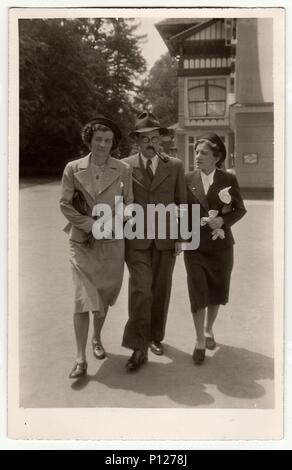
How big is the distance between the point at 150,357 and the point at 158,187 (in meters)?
1.33

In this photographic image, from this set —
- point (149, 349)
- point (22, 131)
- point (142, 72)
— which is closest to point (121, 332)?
point (149, 349)

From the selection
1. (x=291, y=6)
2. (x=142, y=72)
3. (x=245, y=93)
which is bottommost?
(x=142, y=72)

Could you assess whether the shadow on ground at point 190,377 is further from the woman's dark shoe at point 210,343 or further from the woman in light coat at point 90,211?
the woman in light coat at point 90,211

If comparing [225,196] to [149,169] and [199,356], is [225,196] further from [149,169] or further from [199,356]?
[199,356]

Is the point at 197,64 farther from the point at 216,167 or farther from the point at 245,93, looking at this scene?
the point at 216,167

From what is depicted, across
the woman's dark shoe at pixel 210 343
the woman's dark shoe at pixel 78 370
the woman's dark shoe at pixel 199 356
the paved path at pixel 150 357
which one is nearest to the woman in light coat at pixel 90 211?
the woman's dark shoe at pixel 78 370

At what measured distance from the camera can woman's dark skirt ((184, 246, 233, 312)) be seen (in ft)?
14.0

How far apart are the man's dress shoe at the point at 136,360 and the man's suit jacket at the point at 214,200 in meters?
0.92

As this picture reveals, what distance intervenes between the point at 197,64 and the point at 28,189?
23.2 ft

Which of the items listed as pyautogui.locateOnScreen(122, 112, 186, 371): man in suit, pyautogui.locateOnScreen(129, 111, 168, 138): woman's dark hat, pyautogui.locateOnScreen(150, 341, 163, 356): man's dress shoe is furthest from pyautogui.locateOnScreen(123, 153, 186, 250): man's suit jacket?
pyautogui.locateOnScreen(150, 341, 163, 356): man's dress shoe

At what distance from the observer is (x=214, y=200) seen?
4.25 meters

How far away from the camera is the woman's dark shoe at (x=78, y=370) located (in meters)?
3.91

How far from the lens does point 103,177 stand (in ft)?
12.9

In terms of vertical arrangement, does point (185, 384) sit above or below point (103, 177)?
below
